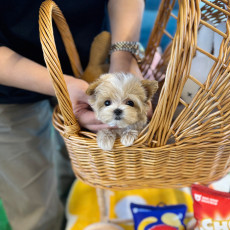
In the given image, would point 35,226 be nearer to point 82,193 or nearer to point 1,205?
point 1,205

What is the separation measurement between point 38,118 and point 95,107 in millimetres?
483

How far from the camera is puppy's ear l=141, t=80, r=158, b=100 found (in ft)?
1.90

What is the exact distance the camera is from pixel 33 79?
2.30 ft

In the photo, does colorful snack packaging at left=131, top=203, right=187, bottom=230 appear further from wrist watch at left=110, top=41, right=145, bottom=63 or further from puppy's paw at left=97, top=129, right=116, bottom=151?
wrist watch at left=110, top=41, right=145, bottom=63

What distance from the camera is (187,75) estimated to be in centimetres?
49

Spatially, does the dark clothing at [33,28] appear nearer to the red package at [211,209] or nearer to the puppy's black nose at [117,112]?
the puppy's black nose at [117,112]

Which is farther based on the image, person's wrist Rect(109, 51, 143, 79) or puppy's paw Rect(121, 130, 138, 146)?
person's wrist Rect(109, 51, 143, 79)

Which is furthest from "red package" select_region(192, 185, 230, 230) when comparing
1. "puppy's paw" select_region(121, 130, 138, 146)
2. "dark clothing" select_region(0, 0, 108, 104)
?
"dark clothing" select_region(0, 0, 108, 104)

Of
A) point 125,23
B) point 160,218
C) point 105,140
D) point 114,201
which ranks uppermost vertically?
point 125,23

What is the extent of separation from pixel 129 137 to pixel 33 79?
35 cm

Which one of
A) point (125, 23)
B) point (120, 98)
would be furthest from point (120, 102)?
Result: point (125, 23)

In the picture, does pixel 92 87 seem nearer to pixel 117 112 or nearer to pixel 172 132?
pixel 117 112

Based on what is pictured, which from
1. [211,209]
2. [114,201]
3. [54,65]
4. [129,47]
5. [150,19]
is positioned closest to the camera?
[54,65]

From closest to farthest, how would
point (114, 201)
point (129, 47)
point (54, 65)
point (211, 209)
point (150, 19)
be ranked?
point (54, 65)
point (211, 209)
point (129, 47)
point (114, 201)
point (150, 19)
